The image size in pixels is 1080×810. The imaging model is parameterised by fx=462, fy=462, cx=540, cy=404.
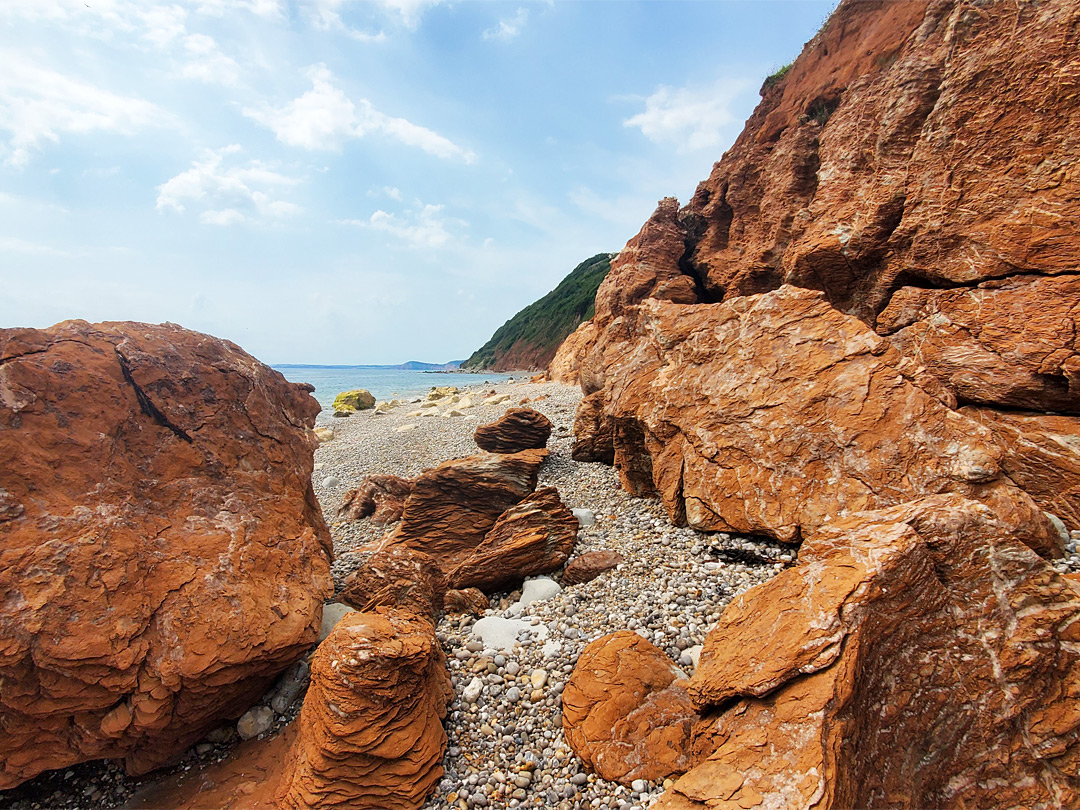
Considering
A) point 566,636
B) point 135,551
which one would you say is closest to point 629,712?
point 566,636

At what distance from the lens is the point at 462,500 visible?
8.91 m

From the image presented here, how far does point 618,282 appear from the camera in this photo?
62.1ft

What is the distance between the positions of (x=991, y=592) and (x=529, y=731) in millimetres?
3807

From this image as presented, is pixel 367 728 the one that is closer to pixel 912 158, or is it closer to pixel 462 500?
pixel 462 500

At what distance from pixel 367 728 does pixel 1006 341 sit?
29.5 ft

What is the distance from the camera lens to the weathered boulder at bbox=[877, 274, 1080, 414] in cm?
579

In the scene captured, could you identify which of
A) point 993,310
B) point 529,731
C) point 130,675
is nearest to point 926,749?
point 529,731

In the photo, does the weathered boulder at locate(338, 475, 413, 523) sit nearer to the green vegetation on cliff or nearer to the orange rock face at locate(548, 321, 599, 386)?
the orange rock face at locate(548, 321, 599, 386)

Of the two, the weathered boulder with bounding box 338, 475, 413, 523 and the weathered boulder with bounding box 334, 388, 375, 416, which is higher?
the weathered boulder with bounding box 334, 388, 375, 416

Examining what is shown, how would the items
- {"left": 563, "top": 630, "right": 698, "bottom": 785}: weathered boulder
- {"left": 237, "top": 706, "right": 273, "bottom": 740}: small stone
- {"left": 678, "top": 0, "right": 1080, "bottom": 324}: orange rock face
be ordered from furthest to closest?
{"left": 678, "top": 0, "right": 1080, "bottom": 324}: orange rock face < {"left": 237, "top": 706, "right": 273, "bottom": 740}: small stone < {"left": 563, "top": 630, "right": 698, "bottom": 785}: weathered boulder

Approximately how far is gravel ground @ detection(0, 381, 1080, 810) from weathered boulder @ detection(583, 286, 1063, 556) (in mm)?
541

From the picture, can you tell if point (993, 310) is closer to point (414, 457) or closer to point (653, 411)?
point (653, 411)

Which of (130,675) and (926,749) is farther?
(130,675)

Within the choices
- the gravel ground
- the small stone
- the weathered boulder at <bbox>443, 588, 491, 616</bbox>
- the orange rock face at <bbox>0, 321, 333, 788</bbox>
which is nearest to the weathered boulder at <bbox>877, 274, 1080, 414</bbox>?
the gravel ground
